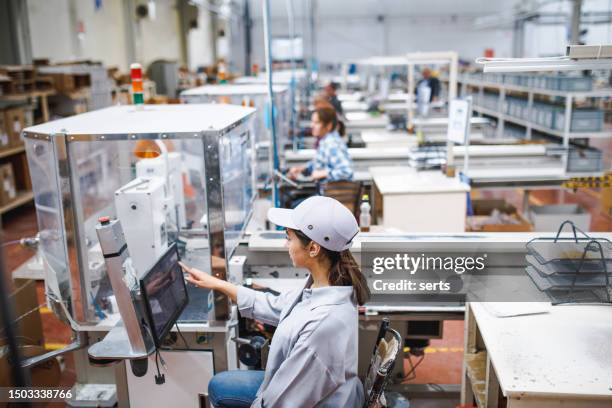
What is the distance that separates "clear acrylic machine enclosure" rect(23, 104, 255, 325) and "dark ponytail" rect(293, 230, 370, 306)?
0.58m

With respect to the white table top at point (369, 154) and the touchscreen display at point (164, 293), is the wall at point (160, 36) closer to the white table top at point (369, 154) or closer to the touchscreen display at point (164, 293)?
the white table top at point (369, 154)

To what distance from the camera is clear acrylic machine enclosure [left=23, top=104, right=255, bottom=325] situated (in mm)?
2273

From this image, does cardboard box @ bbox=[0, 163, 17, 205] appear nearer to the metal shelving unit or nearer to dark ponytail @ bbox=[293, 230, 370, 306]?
dark ponytail @ bbox=[293, 230, 370, 306]

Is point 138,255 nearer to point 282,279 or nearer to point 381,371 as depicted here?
point 282,279

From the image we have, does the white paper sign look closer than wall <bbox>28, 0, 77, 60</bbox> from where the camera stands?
Yes

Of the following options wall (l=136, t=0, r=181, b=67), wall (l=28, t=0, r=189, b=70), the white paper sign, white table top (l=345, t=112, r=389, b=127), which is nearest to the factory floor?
the white paper sign

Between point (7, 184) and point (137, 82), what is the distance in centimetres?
486

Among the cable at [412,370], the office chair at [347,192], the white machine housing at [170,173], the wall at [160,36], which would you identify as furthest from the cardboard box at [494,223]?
the wall at [160,36]

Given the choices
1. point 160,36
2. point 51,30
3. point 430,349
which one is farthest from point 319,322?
point 160,36

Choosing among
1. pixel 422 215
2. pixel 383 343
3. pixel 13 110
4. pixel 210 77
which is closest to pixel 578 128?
pixel 422 215

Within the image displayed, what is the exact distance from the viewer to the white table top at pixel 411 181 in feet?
14.7

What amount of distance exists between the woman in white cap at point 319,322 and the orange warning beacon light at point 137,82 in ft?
3.74

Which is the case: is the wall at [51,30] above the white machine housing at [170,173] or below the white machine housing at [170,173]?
above

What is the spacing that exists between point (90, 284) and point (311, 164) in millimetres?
3183
